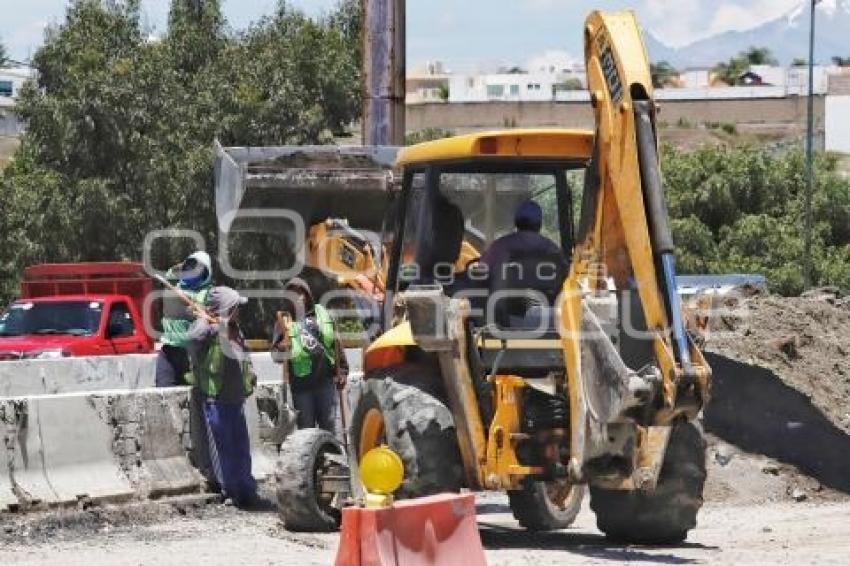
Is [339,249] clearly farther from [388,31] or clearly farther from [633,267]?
[388,31]

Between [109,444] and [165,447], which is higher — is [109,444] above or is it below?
above

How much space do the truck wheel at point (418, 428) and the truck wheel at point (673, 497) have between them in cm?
108

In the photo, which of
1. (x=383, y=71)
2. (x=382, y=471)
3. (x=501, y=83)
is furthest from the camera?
(x=501, y=83)

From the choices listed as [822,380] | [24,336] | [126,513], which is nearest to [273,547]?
[126,513]

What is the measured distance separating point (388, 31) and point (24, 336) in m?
8.35

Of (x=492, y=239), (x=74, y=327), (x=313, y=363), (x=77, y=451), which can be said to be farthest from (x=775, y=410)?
(x=74, y=327)

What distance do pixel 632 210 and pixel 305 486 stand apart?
336 cm

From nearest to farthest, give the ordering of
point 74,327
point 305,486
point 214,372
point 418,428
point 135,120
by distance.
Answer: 1. point 418,428
2. point 305,486
3. point 214,372
4. point 74,327
5. point 135,120

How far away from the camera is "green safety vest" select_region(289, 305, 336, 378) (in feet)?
50.4

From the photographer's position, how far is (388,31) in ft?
68.6

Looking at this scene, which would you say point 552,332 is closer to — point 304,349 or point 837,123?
point 304,349

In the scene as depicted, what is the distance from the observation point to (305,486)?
42.8 feet

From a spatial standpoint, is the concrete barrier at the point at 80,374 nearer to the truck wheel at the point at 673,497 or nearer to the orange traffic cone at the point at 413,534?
the truck wheel at the point at 673,497

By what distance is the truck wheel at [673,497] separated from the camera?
12.0m
